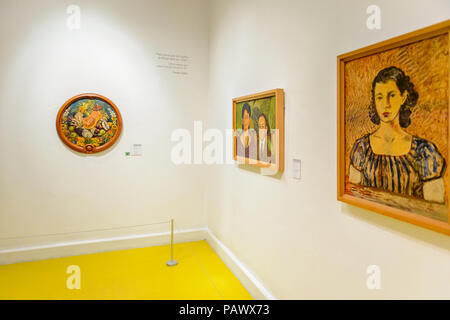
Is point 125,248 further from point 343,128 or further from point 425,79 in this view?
Result: point 425,79

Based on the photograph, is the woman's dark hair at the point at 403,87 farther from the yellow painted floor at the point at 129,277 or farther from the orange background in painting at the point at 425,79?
the yellow painted floor at the point at 129,277

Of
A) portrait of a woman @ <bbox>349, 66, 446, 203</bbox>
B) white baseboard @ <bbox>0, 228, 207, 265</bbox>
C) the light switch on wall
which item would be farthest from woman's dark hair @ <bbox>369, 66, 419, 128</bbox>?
white baseboard @ <bbox>0, 228, 207, 265</bbox>

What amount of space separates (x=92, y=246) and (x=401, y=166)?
3077mm

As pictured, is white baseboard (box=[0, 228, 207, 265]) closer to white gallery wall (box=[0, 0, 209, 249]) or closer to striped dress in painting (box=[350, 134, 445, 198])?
white gallery wall (box=[0, 0, 209, 249])

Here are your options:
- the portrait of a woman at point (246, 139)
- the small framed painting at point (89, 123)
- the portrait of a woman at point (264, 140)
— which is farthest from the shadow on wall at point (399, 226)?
the small framed painting at point (89, 123)

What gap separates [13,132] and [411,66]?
3.31 metres

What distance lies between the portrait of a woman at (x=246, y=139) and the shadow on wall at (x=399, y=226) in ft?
3.15

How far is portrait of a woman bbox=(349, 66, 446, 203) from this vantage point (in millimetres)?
964

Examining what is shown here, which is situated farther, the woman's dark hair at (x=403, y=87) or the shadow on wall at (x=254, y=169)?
the shadow on wall at (x=254, y=169)

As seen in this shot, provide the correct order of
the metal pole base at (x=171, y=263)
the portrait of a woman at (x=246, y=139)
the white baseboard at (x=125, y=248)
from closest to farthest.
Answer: the portrait of a woman at (x=246, y=139)
the white baseboard at (x=125, y=248)
the metal pole base at (x=171, y=263)

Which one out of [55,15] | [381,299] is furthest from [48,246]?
[381,299]

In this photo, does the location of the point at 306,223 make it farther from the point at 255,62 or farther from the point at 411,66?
the point at 255,62

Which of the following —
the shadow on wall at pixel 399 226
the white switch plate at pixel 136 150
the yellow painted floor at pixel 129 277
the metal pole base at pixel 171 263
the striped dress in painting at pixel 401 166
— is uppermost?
the white switch plate at pixel 136 150

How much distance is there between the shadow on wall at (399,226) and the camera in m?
0.95
